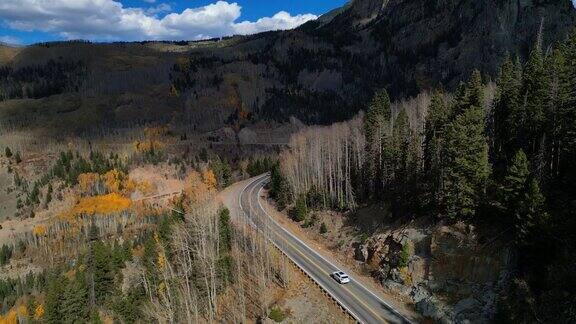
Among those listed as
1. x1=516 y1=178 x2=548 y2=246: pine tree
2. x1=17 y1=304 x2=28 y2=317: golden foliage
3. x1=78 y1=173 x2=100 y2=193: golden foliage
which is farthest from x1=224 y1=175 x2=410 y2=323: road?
x1=78 y1=173 x2=100 y2=193: golden foliage

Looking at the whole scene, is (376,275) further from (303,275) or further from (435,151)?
(435,151)

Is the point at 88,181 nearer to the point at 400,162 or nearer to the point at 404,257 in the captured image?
the point at 400,162

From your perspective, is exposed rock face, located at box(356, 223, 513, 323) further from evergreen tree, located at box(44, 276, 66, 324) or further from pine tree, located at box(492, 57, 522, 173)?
→ evergreen tree, located at box(44, 276, 66, 324)

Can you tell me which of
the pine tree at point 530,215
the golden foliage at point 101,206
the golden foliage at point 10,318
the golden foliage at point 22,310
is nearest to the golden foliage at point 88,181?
the golden foliage at point 101,206

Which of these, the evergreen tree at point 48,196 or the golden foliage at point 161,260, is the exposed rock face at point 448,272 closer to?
the golden foliage at point 161,260

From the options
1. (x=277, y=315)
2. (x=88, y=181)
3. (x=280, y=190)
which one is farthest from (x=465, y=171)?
(x=88, y=181)
